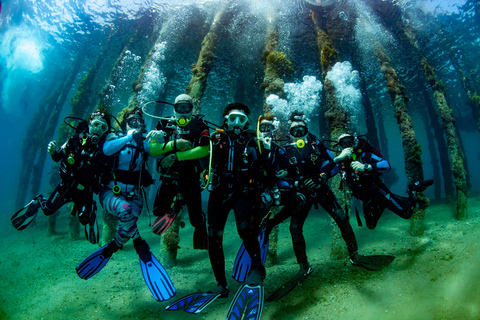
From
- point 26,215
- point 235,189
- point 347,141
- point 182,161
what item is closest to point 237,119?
point 235,189

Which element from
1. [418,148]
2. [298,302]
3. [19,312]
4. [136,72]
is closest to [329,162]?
[298,302]

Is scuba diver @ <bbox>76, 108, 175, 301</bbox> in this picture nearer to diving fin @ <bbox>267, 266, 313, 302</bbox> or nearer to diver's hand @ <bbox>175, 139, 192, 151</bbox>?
diver's hand @ <bbox>175, 139, 192, 151</bbox>

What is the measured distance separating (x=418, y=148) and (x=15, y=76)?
31846mm

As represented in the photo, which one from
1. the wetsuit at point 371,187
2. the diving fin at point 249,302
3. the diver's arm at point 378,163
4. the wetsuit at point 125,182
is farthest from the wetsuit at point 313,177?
the wetsuit at point 125,182

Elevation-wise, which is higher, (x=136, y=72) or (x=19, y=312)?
(x=136, y=72)

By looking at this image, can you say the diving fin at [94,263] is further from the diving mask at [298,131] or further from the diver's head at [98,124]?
the diving mask at [298,131]

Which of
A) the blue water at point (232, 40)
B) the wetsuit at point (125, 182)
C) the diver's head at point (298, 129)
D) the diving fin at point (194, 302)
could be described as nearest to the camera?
the diving fin at point (194, 302)

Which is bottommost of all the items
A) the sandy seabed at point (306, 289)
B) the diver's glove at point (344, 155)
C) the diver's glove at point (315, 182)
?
the sandy seabed at point (306, 289)

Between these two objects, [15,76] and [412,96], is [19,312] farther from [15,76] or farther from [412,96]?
[15,76]

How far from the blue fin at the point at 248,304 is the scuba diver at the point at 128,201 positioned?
1187 mm

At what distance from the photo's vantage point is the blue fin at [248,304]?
2.86 metres

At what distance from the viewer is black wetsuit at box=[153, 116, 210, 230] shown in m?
3.79

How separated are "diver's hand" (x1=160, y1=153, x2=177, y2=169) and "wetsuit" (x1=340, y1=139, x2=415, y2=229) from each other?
3.32 m

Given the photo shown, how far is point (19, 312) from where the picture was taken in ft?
11.8
